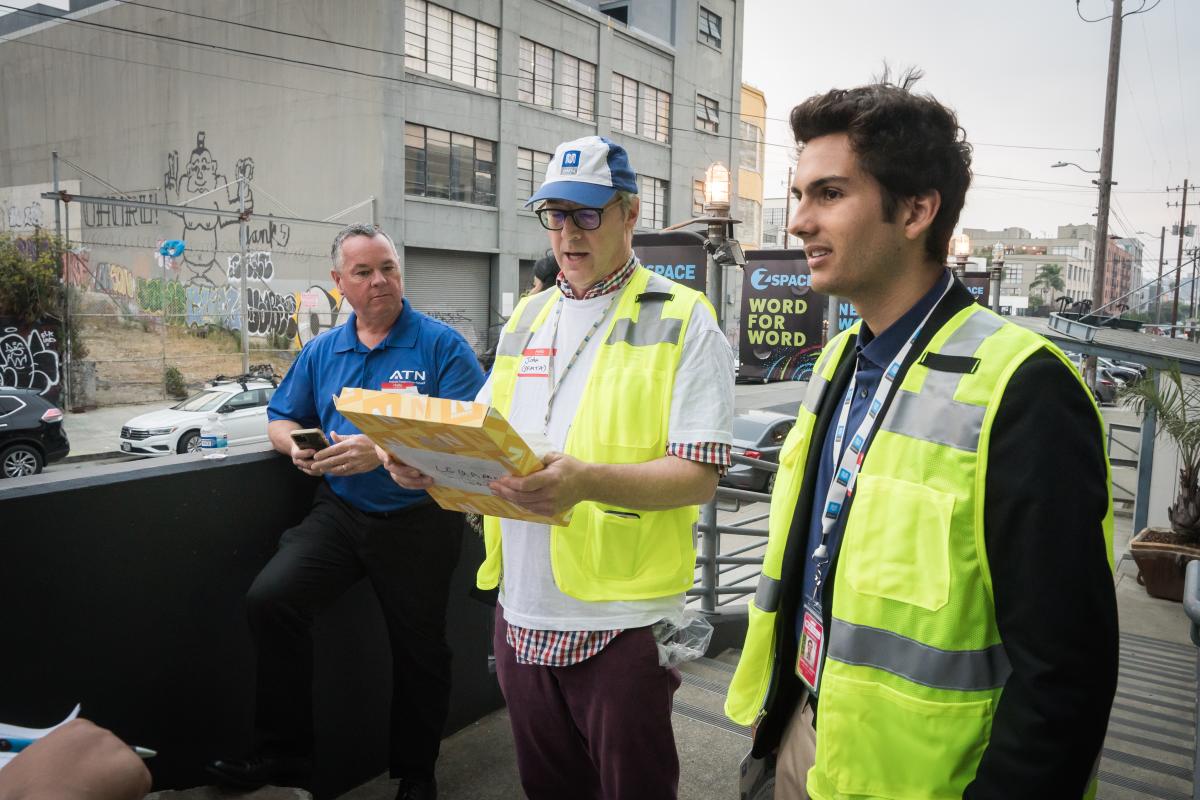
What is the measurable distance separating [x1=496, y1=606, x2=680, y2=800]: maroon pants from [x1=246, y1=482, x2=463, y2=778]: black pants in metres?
0.84

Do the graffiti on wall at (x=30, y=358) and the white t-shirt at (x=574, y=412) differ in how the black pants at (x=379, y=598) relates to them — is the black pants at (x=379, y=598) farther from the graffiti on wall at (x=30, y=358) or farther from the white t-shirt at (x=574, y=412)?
the graffiti on wall at (x=30, y=358)

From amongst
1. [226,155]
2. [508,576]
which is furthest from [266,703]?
[226,155]

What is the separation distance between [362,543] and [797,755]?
1734mm

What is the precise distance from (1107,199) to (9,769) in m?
25.4

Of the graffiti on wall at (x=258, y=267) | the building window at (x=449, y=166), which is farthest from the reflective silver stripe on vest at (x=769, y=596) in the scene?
the graffiti on wall at (x=258, y=267)

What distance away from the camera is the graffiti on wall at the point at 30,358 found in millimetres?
19234

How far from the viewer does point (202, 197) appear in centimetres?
2778

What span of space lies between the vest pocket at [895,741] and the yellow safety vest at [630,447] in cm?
66

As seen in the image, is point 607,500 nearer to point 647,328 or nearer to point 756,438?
point 647,328

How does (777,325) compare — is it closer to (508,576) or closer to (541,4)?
(508,576)

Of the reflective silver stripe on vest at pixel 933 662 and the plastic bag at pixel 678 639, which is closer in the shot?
the reflective silver stripe on vest at pixel 933 662

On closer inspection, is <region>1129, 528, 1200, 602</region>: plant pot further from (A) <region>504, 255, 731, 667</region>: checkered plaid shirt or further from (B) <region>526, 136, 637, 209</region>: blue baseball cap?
(B) <region>526, 136, 637, 209</region>: blue baseball cap

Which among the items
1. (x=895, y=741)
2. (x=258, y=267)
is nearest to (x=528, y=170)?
(x=258, y=267)

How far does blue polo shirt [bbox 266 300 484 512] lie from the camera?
10.2 ft
